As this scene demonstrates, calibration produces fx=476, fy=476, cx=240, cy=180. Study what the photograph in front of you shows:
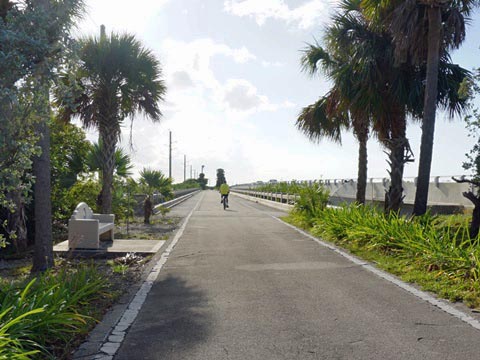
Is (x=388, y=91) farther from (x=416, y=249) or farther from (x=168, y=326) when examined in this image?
(x=168, y=326)

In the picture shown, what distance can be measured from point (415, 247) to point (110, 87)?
→ 10.6 metres

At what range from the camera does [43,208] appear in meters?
8.37

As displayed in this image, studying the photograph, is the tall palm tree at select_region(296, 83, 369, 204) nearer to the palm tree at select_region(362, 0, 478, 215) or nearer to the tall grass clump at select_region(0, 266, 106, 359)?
the palm tree at select_region(362, 0, 478, 215)

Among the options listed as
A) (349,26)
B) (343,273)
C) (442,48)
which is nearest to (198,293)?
(343,273)

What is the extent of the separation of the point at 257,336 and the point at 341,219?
8233 millimetres

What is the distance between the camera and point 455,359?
4.12 meters

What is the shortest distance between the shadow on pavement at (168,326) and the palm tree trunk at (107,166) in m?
8.83

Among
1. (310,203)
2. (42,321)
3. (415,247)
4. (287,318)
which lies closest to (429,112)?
(415,247)

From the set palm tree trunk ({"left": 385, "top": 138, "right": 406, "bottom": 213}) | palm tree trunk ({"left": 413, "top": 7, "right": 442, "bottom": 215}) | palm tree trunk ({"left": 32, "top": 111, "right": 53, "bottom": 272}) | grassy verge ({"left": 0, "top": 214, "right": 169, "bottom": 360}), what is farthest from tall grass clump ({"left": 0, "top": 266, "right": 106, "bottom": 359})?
palm tree trunk ({"left": 385, "top": 138, "right": 406, "bottom": 213})

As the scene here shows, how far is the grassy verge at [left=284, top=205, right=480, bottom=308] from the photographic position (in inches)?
262

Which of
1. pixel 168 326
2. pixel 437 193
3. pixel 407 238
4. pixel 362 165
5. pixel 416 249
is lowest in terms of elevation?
pixel 168 326

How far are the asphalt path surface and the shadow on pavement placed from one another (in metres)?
0.01

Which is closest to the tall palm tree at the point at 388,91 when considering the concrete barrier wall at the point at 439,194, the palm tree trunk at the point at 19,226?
the concrete barrier wall at the point at 439,194

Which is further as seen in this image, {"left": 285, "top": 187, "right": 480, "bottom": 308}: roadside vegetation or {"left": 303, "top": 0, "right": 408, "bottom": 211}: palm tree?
{"left": 303, "top": 0, "right": 408, "bottom": 211}: palm tree
